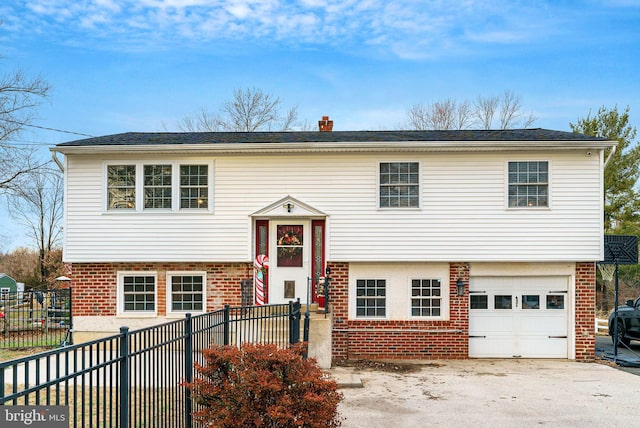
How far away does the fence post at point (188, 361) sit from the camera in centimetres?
654

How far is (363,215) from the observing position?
14.6 metres

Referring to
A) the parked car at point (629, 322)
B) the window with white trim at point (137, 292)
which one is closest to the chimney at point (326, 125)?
the window with white trim at point (137, 292)

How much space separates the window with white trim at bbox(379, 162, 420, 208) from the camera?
578 inches

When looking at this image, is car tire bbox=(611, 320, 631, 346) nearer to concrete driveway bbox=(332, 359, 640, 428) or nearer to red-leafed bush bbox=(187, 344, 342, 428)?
concrete driveway bbox=(332, 359, 640, 428)

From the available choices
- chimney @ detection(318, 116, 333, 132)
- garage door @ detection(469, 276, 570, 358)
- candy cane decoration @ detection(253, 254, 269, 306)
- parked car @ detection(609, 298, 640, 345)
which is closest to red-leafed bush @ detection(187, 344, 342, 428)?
candy cane decoration @ detection(253, 254, 269, 306)

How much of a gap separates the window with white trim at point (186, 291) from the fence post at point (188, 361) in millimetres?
8161

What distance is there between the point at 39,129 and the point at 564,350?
953 inches

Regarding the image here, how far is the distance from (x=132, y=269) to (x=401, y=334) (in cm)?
734

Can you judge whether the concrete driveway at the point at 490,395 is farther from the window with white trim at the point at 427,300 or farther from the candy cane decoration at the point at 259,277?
the candy cane decoration at the point at 259,277

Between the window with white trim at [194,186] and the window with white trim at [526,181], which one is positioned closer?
the window with white trim at [526,181]

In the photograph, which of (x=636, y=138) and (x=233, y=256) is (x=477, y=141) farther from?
(x=636, y=138)

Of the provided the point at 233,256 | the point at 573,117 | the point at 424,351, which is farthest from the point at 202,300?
the point at 573,117

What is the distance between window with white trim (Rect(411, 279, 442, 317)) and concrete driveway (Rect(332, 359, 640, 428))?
1332mm

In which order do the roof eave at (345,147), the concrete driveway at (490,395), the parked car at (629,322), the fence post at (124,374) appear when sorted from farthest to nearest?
the parked car at (629,322) < the roof eave at (345,147) < the concrete driveway at (490,395) < the fence post at (124,374)
